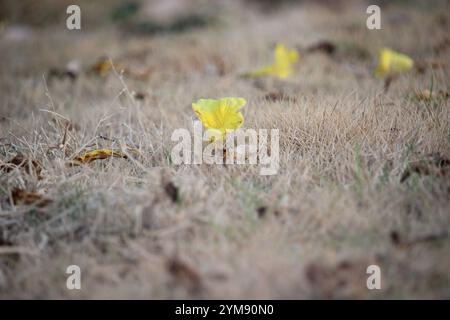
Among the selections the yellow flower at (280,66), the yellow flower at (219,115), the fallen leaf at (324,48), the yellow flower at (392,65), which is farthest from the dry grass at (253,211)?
the fallen leaf at (324,48)

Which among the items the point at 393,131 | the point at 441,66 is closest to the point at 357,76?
the point at 441,66

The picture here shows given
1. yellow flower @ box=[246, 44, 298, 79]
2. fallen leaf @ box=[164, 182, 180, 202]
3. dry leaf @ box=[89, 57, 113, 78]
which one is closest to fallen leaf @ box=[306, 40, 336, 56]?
yellow flower @ box=[246, 44, 298, 79]

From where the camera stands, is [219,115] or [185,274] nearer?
[185,274]

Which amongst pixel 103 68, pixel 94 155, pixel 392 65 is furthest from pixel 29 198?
pixel 392 65

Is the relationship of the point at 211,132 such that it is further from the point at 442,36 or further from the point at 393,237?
the point at 442,36

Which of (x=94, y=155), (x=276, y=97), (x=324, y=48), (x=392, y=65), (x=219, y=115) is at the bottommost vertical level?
(x=94, y=155)

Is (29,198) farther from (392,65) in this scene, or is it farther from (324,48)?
(324,48)

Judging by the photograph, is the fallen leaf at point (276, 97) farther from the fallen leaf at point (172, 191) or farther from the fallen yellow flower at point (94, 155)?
the fallen leaf at point (172, 191)
